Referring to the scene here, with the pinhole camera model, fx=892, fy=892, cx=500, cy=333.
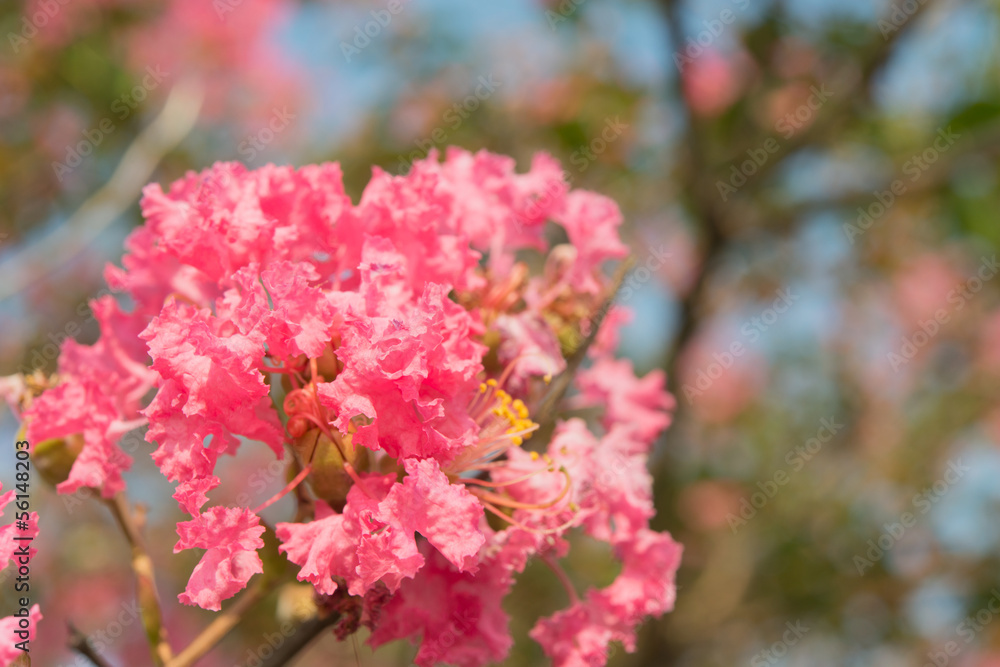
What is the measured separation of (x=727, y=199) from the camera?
307cm

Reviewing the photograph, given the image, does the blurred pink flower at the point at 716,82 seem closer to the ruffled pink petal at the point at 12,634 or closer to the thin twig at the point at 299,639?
the thin twig at the point at 299,639

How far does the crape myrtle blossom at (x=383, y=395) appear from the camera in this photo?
3.75ft

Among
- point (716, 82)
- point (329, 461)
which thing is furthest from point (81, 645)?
point (716, 82)

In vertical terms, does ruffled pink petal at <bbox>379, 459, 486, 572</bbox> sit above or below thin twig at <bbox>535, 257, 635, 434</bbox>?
above

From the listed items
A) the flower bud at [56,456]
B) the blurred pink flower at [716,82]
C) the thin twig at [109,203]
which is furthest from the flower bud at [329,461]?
the blurred pink flower at [716,82]

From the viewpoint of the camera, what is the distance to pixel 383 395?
3.83ft

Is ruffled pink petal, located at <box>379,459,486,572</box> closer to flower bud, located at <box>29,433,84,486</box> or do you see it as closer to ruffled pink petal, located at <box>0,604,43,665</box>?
ruffled pink petal, located at <box>0,604,43,665</box>


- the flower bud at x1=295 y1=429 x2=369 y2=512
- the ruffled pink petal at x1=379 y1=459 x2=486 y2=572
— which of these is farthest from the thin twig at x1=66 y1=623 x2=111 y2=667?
the ruffled pink petal at x1=379 y1=459 x2=486 y2=572

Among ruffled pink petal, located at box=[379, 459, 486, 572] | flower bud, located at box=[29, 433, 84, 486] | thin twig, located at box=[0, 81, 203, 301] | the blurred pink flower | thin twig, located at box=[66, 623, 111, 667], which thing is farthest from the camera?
the blurred pink flower

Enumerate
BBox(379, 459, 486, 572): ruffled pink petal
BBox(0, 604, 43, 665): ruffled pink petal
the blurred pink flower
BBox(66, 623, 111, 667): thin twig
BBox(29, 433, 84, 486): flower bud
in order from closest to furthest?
BBox(0, 604, 43, 665): ruffled pink petal
BBox(379, 459, 486, 572): ruffled pink petal
BBox(66, 623, 111, 667): thin twig
BBox(29, 433, 84, 486): flower bud
the blurred pink flower

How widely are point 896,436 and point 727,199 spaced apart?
84.1 inches

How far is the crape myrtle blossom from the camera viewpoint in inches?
45.0

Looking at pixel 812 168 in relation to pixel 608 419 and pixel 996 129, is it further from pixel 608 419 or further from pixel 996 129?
pixel 608 419

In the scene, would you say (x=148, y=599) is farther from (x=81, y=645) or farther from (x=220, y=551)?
(x=220, y=551)
